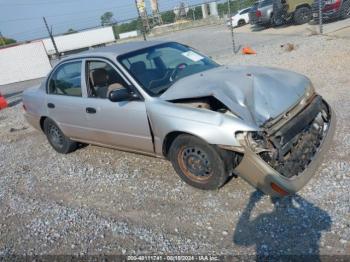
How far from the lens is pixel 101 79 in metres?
4.64

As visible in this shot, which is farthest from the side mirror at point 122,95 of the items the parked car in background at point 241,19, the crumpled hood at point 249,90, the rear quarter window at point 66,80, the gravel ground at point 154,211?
the parked car in background at point 241,19

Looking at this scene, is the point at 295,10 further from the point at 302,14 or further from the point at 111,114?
the point at 111,114

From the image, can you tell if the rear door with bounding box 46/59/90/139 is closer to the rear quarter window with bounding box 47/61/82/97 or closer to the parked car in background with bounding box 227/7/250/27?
the rear quarter window with bounding box 47/61/82/97

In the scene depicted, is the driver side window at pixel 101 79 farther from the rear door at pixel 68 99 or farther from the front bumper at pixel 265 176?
the front bumper at pixel 265 176

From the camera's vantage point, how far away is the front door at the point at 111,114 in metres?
4.18

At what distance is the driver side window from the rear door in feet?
0.45

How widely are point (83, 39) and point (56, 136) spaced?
103 feet

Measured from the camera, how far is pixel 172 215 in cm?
367

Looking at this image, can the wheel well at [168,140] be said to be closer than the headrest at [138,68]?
Yes

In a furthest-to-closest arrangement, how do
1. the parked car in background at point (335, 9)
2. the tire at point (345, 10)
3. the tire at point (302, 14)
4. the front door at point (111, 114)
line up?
the tire at point (302, 14), the tire at point (345, 10), the parked car in background at point (335, 9), the front door at point (111, 114)

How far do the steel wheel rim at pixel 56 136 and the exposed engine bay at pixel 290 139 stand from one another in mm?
2796

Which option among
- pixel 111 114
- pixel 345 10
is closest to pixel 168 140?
pixel 111 114

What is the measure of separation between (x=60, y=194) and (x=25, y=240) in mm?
942

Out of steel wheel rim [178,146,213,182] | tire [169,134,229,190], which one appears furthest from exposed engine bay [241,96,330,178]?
steel wheel rim [178,146,213,182]
